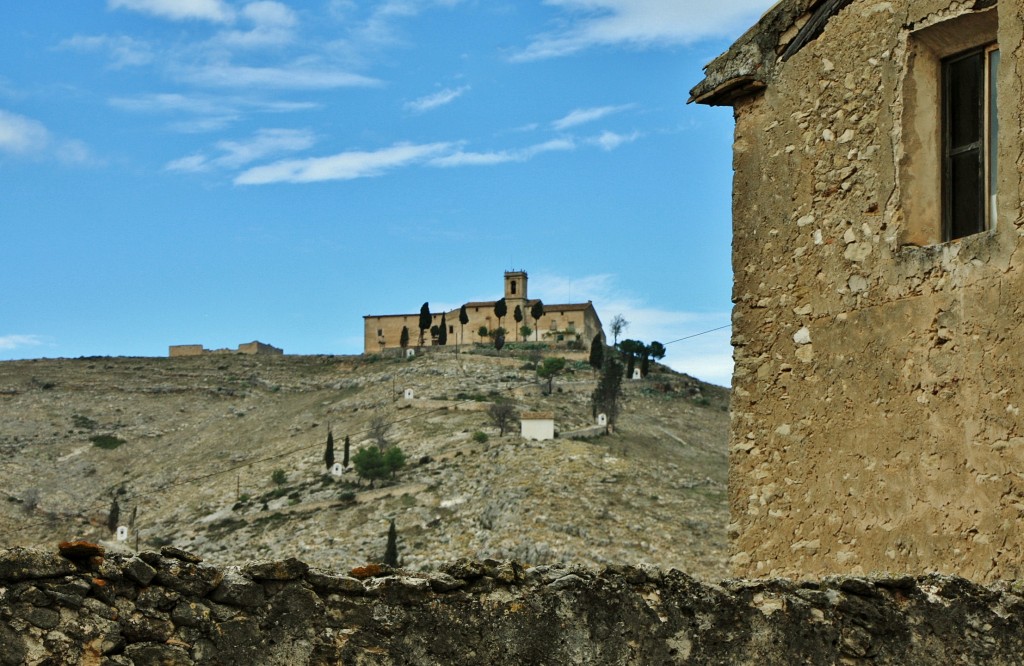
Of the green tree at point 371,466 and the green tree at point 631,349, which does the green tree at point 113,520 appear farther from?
the green tree at point 631,349

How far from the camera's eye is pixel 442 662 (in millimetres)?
4086

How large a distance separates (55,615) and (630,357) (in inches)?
5465

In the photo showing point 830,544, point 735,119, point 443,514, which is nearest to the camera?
point 830,544

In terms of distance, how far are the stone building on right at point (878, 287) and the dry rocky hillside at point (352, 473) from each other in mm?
51235

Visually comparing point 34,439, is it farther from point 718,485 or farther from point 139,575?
point 139,575

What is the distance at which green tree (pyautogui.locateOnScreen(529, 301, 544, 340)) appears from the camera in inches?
5979

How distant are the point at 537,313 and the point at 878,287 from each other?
145589 mm

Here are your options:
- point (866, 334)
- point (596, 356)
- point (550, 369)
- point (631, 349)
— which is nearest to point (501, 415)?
point (550, 369)

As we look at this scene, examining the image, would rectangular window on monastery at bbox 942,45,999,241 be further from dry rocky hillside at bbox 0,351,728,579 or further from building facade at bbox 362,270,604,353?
building facade at bbox 362,270,604,353

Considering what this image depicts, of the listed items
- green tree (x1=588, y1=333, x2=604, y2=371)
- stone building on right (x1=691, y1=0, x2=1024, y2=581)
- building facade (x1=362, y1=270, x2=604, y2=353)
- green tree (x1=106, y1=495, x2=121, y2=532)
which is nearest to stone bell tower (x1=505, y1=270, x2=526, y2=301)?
building facade (x1=362, y1=270, x2=604, y2=353)

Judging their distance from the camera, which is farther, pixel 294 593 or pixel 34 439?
pixel 34 439

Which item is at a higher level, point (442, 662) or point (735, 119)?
point (735, 119)

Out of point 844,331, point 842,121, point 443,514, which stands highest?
point 842,121

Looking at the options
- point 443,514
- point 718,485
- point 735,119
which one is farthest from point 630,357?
point 735,119
